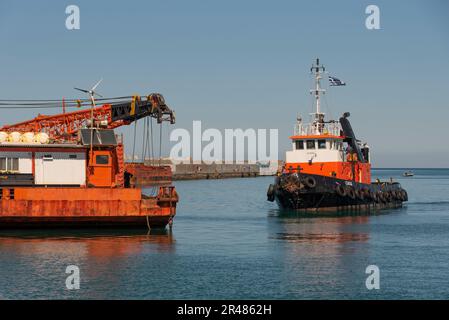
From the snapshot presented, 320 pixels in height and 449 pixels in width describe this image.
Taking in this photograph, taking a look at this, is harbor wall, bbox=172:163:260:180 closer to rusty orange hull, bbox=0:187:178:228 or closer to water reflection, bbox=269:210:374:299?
water reflection, bbox=269:210:374:299

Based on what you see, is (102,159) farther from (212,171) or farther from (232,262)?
(212,171)

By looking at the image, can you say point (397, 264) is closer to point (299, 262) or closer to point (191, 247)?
point (299, 262)

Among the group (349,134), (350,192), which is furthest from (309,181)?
(349,134)

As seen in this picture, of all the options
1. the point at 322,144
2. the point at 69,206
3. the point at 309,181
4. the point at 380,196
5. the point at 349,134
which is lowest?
the point at 380,196

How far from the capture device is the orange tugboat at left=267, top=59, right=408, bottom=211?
154 feet

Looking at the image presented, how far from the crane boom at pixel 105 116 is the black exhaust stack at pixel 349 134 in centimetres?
1862

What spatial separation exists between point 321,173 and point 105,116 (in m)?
17.2

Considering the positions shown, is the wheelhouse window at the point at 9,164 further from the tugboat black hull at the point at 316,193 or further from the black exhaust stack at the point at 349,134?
the black exhaust stack at the point at 349,134

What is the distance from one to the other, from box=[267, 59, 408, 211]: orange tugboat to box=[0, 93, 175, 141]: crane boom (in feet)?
36.6

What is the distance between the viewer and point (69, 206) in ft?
106

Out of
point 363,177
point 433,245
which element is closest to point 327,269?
point 433,245

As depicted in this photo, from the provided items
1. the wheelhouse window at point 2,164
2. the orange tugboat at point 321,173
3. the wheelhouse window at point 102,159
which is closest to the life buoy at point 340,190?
the orange tugboat at point 321,173
